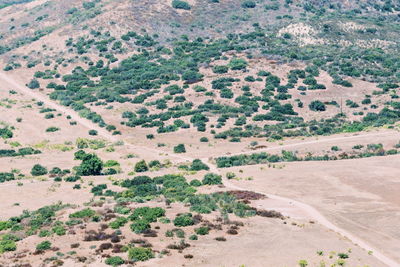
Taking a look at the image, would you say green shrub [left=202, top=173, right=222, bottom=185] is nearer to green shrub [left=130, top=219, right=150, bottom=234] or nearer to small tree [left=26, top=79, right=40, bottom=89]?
green shrub [left=130, top=219, right=150, bottom=234]

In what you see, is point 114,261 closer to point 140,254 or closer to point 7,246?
point 140,254

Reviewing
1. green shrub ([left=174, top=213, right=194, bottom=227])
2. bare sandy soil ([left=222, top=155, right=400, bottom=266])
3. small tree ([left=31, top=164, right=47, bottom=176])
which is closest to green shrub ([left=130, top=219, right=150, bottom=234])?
green shrub ([left=174, top=213, right=194, bottom=227])

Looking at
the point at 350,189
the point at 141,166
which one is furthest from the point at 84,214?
the point at 350,189

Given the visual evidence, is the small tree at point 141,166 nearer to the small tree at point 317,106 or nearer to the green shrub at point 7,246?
→ the green shrub at point 7,246

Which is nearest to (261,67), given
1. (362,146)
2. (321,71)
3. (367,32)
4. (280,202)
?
(321,71)

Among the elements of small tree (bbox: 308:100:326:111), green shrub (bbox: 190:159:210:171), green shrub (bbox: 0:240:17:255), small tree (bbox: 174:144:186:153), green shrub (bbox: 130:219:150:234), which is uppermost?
green shrub (bbox: 0:240:17:255)
